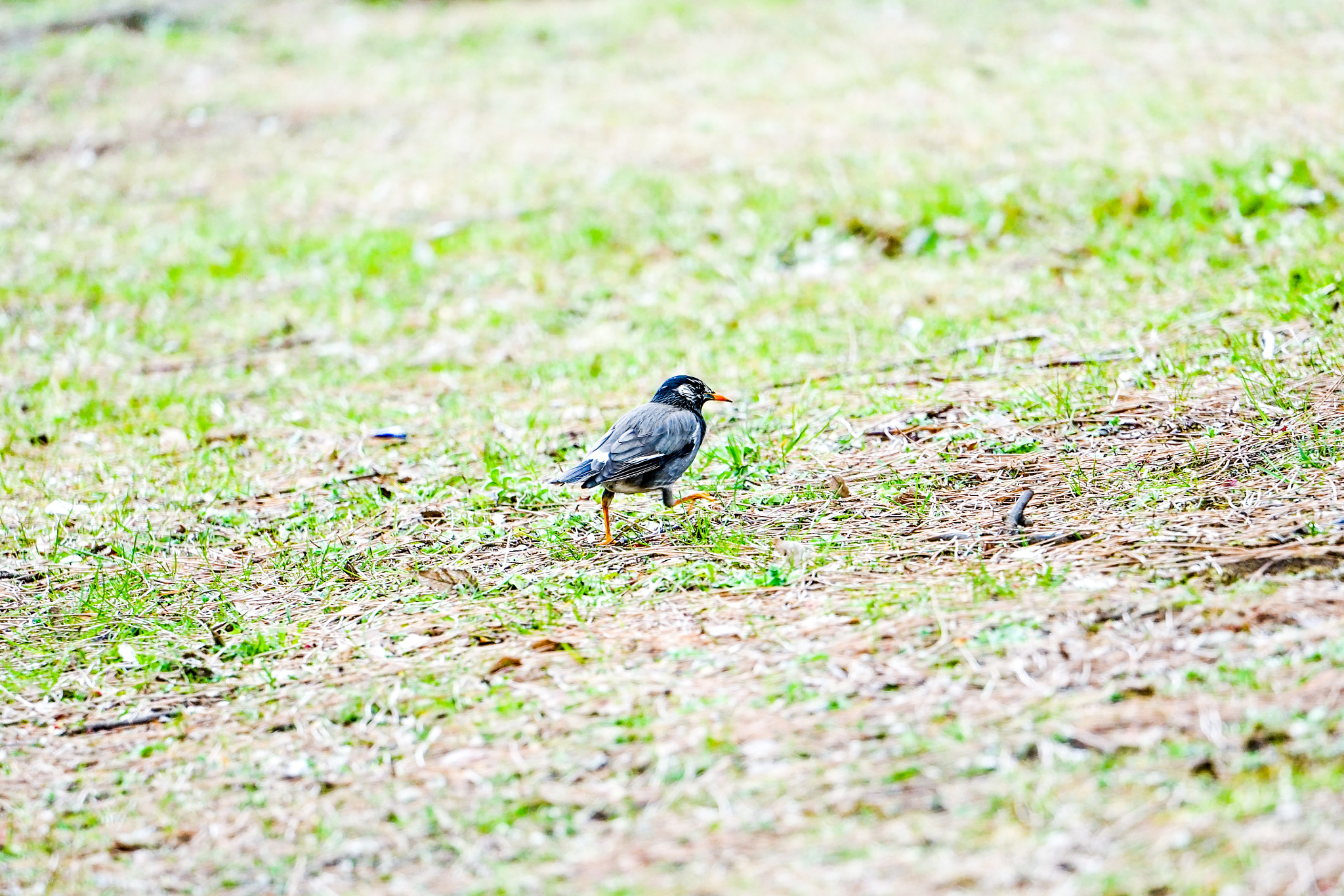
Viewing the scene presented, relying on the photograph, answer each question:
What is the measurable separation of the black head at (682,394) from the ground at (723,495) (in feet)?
0.96

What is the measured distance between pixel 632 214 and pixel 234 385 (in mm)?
3552

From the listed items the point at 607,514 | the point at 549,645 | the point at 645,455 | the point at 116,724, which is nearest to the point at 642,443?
the point at 645,455

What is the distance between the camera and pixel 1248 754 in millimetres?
2652

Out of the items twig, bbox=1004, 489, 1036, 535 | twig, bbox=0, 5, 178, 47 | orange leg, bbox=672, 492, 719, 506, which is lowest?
orange leg, bbox=672, 492, 719, 506

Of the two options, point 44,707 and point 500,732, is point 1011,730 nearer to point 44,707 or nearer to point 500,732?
point 500,732

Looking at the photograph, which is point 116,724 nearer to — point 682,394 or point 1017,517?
point 682,394

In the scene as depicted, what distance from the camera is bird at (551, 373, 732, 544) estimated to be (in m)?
4.39

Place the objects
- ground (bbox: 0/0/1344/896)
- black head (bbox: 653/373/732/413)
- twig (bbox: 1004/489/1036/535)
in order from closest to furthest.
→ ground (bbox: 0/0/1344/896) → twig (bbox: 1004/489/1036/535) → black head (bbox: 653/373/732/413)

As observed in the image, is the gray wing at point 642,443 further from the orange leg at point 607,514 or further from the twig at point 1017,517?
the twig at point 1017,517

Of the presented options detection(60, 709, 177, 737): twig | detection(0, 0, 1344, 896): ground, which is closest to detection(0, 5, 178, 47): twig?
detection(0, 0, 1344, 896): ground

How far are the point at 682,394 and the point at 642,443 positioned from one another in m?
0.65

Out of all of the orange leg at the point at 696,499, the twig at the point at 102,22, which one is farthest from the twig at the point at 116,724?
the twig at the point at 102,22

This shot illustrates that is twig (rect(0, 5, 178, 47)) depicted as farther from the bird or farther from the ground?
the bird

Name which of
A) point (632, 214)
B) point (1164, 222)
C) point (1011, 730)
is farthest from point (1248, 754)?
point (632, 214)
